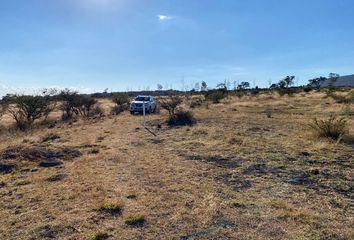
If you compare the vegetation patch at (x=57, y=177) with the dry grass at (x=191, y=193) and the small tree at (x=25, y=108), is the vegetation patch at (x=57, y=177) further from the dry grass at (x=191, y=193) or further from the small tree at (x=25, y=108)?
the small tree at (x=25, y=108)

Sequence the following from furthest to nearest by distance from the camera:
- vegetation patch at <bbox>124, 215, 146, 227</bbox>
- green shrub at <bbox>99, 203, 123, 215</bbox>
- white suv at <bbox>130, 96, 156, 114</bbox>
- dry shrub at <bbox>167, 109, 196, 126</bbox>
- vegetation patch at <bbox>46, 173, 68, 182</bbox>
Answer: white suv at <bbox>130, 96, 156, 114</bbox> < dry shrub at <bbox>167, 109, 196, 126</bbox> < vegetation patch at <bbox>46, 173, 68, 182</bbox> < green shrub at <bbox>99, 203, 123, 215</bbox> < vegetation patch at <bbox>124, 215, 146, 227</bbox>

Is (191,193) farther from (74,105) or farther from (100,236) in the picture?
(74,105)

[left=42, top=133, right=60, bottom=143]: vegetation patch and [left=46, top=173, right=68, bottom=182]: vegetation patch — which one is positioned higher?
[left=46, top=173, right=68, bottom=182]: vegetation patch

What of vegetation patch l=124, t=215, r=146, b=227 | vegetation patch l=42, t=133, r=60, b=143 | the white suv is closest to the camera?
vegetation patch l=124, t=215, r=146, b=227

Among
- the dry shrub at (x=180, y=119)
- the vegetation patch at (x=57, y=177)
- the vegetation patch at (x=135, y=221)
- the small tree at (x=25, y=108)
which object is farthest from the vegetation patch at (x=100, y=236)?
the small tree at (x=25, y=108)

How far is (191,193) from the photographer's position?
286 inches

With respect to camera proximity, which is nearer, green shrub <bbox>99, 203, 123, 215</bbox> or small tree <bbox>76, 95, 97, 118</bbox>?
green shrub <bbox>99, 203, 123, 215</bbox>

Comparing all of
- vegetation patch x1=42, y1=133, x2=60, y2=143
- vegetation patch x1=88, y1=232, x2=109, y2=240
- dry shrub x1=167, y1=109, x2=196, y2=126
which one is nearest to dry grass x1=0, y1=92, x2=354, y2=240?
vegetation patch x1=88, y1=232, x2=109, y2=240

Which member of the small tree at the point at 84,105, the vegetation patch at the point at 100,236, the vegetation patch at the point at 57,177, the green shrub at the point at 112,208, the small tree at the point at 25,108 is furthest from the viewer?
the small tree at the point at 84,105

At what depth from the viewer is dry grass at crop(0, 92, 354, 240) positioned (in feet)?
18.0

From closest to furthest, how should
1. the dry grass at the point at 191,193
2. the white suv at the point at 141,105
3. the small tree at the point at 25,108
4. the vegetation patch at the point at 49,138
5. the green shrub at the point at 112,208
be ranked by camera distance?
the dry grass at the point at 191,193 → the green shrub at the point at 112,208 → the vegetation patch at the point at 49,138 → the small tree at the point at 25,108 → the white suv at the point at 141,105

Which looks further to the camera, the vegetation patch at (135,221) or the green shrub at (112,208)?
the green shrub at (112,208)

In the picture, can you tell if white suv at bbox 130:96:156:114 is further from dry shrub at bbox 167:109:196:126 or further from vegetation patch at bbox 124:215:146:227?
vegetation patch at bbox 124:215:146:227

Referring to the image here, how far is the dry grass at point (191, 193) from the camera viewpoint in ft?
18.0
